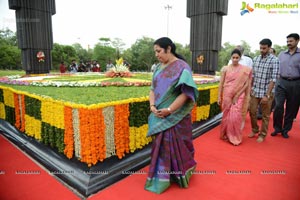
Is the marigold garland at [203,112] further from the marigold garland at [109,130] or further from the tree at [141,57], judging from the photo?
the tree at [141,57]

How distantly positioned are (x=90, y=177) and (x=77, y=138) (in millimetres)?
434

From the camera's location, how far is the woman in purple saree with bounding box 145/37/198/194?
2025 millimetres

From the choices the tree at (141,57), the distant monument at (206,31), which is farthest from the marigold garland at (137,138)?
the tree at (141,57)

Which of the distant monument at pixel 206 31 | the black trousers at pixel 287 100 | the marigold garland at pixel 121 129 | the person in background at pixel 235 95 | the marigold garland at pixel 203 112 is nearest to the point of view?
the marigold garland at pixel 121 129

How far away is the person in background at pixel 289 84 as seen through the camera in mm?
3621

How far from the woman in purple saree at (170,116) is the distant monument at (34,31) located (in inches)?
475

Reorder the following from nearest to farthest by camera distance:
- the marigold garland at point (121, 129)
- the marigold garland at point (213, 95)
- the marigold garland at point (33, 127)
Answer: the marigold garland at point (121, 129) → the marigold garland at point (33, 127) → the marigold garland at point (213, 95)

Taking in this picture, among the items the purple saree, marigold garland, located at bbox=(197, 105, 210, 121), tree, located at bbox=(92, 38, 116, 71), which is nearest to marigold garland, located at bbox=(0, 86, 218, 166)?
the purple saree

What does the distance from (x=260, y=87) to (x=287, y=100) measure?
69cm

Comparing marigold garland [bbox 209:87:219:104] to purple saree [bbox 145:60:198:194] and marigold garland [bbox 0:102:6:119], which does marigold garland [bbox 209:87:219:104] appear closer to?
purple saree [bbox 145:60:198:194]

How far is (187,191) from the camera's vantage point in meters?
2.15

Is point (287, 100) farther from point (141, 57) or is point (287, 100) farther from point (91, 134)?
point (141, 57)

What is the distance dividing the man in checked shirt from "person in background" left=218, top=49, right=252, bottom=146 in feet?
0.75

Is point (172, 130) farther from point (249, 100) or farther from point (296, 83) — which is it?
point (296, 83)
